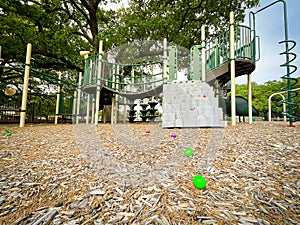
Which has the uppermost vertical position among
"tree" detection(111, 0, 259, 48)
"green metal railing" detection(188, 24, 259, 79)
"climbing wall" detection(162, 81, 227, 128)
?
"tree" detection(111, 0, 259, 48)

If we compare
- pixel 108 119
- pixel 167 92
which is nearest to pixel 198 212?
pixel 167 92

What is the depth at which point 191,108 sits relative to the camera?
174 inches

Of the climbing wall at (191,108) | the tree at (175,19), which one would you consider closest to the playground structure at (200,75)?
the climbing wall at (191,108)

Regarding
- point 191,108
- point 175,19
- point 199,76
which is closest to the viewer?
point 191,108

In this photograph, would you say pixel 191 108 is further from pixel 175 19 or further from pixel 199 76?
pixel 175 19

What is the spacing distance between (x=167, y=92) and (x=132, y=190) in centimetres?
370

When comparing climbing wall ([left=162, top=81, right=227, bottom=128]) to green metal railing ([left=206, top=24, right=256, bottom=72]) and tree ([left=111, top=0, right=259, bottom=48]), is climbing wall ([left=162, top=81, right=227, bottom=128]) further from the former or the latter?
tree ([left=111, top=0, right=259, bottom=48])

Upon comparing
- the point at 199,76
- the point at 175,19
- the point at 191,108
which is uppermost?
the point at 175,19

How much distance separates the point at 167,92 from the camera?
4.80m

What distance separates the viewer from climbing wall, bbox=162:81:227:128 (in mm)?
4266

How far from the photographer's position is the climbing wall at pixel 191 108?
4266 millimetres

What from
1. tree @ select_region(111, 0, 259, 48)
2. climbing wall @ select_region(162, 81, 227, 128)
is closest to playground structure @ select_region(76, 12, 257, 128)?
climbing wall @ select_region(162, 81, 227, 128)

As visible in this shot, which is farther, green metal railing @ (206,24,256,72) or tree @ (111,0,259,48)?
tree @ (111,0,259,48)

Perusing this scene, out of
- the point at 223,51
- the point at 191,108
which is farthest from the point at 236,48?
the point at 191,108
